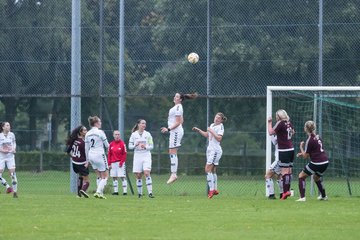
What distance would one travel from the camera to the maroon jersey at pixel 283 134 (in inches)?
843

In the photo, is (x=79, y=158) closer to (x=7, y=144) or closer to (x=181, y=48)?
(x=7, y=144)

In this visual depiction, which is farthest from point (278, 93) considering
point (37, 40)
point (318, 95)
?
point (37, 40)

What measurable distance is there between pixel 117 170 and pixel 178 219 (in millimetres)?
9856

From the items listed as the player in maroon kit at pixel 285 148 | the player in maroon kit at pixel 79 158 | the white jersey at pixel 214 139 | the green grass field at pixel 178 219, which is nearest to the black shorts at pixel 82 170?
the player in maroon kit at pixel 79 158

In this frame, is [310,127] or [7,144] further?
[7,144]

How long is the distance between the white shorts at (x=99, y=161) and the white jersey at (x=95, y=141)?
73mm

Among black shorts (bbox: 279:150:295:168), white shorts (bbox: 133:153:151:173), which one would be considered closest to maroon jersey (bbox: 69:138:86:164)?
white shorts (bbox: 133:153:151:173)

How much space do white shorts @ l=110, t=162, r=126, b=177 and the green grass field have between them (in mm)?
4048

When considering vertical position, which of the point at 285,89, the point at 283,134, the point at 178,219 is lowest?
the point at 178,219

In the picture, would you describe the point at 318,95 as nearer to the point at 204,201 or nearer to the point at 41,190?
the point at 204,201

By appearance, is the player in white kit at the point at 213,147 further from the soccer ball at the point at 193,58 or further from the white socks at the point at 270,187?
the soccer ball at the point at 193,58

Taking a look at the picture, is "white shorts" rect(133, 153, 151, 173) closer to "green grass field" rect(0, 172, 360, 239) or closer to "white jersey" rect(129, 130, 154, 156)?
A: "white jersey" rect(129, 130, 154, 156)

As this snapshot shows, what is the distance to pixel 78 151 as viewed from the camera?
22.9 metres

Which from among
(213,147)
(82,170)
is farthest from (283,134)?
(82,170)
